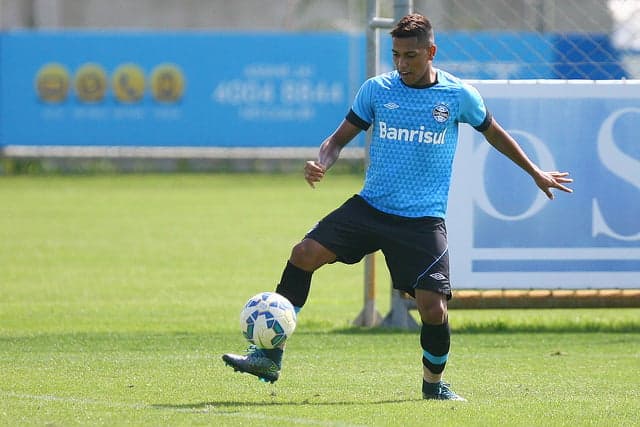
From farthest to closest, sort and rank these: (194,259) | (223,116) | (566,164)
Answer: (223,116), (194,259), (566,164)

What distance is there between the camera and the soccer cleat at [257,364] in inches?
273

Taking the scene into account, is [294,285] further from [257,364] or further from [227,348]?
[227,348]

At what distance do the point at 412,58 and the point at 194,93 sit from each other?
22.6m

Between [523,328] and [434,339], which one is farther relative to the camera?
[523,328]

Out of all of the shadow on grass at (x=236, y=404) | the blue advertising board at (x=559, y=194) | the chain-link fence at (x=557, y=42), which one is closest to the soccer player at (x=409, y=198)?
the shadow on grass at (x=236, y=404)

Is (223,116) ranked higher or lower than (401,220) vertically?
lower

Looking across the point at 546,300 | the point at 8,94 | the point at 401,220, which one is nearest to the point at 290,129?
the point at 8,94

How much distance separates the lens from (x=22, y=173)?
2972cm

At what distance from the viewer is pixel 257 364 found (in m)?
7.00

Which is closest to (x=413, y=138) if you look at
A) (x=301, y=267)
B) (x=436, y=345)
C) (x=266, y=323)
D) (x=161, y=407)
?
(x=301, y=267)

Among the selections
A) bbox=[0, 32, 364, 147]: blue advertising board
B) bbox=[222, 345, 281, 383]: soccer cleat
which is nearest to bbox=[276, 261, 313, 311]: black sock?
bbox=[222, 345, 281, 383]: soccer cleat

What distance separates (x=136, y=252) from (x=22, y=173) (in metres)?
14.6

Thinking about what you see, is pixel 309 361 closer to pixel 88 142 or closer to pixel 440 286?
pixel 440 286

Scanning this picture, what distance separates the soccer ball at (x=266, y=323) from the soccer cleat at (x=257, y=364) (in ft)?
0.19
